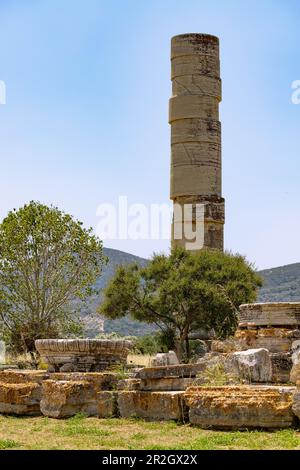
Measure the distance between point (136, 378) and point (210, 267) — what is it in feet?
56.1

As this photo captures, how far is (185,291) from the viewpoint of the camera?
2855 cm

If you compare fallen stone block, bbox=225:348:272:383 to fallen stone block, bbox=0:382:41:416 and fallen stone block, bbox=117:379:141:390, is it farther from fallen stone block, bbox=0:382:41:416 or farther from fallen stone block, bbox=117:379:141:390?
fallen stone block, bbox=0:382:41:416

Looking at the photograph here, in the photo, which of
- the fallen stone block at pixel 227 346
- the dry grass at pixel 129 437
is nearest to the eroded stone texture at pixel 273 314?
the fallen stone block at pixel 227 346

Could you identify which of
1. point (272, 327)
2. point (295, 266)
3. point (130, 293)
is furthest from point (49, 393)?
point (295, 266)

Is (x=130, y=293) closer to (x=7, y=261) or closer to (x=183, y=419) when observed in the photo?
(x=7, y=261)

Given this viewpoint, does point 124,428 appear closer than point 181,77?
Yes

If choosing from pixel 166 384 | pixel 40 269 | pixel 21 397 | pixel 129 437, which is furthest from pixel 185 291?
pixel 129 437

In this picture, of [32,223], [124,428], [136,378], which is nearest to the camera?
[124,428]

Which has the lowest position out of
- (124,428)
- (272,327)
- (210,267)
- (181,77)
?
(124,428)

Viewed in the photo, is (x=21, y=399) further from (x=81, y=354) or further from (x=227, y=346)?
(x=227, y=346)

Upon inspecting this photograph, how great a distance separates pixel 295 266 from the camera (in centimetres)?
8075

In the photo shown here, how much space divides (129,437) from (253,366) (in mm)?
2330

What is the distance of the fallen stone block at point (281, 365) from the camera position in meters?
12.2

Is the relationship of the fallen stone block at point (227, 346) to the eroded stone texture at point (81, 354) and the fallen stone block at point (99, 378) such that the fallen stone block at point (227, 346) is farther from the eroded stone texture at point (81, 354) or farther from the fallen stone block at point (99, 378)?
the fallen stone block at point (99, 378)
